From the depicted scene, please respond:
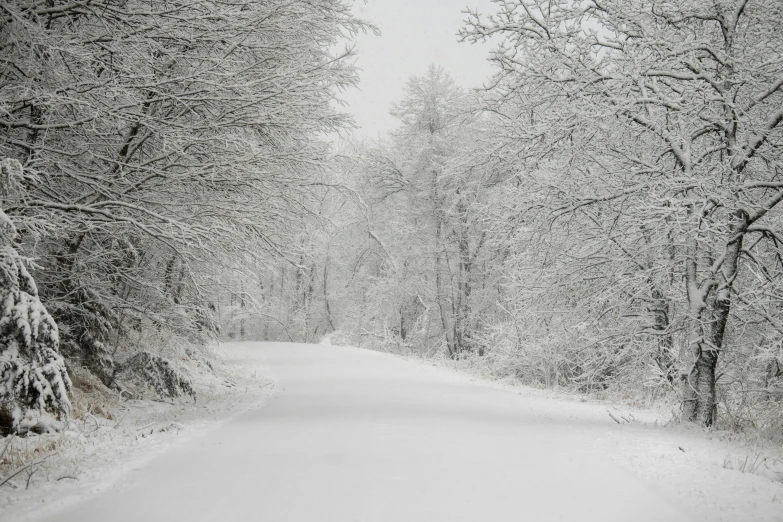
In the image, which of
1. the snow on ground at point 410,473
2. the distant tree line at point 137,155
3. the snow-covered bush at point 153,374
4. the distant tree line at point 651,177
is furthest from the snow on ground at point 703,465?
the snow-covered bush at point 153,374

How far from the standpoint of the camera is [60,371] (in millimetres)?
6031

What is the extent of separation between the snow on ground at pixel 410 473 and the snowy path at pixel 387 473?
0.02 meters

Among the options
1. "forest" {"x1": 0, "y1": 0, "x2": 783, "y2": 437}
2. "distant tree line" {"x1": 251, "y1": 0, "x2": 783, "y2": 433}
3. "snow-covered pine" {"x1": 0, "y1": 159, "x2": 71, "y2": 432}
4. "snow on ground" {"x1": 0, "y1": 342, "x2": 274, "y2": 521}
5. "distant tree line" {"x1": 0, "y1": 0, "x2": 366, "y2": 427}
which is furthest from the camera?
"distant tree line" {"x1": 251, "y1": 0, "x2": 783, "y2": 433}

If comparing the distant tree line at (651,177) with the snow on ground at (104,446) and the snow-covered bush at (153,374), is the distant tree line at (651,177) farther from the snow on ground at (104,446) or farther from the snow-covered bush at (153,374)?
the snow-covered bush at (153,374)

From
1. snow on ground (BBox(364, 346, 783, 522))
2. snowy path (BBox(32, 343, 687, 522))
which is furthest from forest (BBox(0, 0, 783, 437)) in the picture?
snowy path (BBox(32, 343, 687, 522))

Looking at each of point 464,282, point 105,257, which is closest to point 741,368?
point 105,257

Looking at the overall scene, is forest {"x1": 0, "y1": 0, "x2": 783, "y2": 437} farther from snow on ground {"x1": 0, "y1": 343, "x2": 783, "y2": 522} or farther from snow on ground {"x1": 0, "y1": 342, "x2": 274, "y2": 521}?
snow on ground {"x1": 0, "y1": 343, "x2": 783, "y2": 522}

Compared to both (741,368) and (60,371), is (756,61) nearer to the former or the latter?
(741,368)

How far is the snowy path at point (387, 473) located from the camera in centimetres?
412

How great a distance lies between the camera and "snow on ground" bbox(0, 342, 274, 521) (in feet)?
14.6

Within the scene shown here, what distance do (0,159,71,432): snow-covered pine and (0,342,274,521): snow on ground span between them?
0.46 meters

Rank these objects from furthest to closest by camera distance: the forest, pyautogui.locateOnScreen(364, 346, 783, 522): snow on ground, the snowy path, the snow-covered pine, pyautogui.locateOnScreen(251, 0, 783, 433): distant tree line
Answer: pyautogui.locateOnScreen(251, 0, 783, 433): distant tree line
the forest
the snow-covered pine
pyautogui.locateOnScreen(364, 346, 783, 522): snow on ground
the snowy path

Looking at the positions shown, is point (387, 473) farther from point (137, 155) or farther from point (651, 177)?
point (137, 155)

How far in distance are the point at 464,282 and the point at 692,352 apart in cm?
1590
